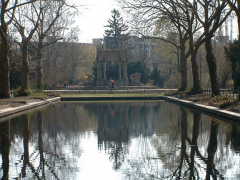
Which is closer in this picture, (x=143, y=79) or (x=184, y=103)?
(x=184, y=103)

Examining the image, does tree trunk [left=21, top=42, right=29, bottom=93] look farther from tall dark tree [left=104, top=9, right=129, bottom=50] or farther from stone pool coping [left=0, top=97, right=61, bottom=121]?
tall dark tree [left=104, top=9, right=129, bottom=50]

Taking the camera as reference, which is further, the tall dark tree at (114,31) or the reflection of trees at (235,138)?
the tall dark tree at (114,31)

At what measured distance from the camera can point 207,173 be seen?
8.59 meters

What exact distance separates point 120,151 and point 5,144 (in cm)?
368

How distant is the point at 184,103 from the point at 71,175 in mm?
24754

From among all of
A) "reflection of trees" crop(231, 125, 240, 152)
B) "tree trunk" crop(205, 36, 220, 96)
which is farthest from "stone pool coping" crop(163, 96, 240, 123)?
"reflection of trees" crop(231, 125, 240, 152)

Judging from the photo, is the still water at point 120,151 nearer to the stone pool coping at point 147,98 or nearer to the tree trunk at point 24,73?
the stone pool coping at point 147,98

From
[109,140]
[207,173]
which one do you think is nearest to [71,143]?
[109,140]

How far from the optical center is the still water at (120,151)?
28.8 ft

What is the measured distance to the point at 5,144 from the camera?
500 inches

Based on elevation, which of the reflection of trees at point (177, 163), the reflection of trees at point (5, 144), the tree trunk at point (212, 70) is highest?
the tree trunk at point (212, 70)

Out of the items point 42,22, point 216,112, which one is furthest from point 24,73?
point 216,112

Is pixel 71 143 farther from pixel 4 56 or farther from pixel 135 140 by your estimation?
pixel 4 56

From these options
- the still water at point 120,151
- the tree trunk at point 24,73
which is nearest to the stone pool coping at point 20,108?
the tree trunk at point 24,73
